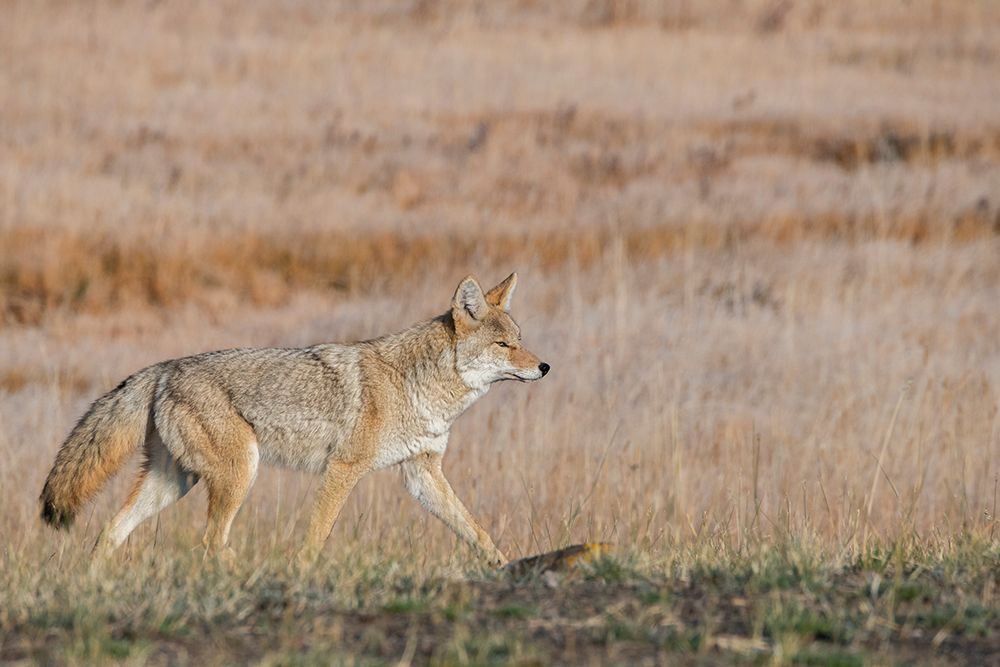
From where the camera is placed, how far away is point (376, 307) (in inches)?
612

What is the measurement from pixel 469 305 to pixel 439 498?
1174mm

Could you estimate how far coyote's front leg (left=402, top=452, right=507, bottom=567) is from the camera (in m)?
7.47

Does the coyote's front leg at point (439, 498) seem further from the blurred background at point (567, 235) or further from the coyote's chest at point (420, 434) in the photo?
the blurred background at point (567, 235)

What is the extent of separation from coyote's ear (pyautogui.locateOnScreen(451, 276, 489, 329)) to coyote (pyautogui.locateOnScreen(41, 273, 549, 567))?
0.5 inches

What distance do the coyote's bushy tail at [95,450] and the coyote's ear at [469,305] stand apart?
174cm

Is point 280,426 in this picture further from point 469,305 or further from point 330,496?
point 469,305

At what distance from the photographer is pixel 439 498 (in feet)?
25.1

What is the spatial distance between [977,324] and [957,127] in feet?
35.8

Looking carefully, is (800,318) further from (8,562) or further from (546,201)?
(8,562)

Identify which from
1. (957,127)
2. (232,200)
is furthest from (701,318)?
(957,127)

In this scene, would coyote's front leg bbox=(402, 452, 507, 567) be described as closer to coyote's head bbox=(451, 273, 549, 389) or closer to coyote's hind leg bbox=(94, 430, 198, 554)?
coyote's head bbox=(451, 273, 549, 389)

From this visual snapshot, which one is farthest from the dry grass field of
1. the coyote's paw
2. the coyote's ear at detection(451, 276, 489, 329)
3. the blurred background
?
the coyote's ear at detection(451, 276, 489, 329)

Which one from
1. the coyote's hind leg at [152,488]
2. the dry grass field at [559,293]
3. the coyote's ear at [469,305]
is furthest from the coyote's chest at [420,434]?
the coyote's hind leg at [152,488]

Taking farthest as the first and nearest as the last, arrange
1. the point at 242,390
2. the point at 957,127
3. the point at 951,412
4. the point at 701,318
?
the point at 957,127, the point at 701,318, the point at 951,412, the point at 242,390
